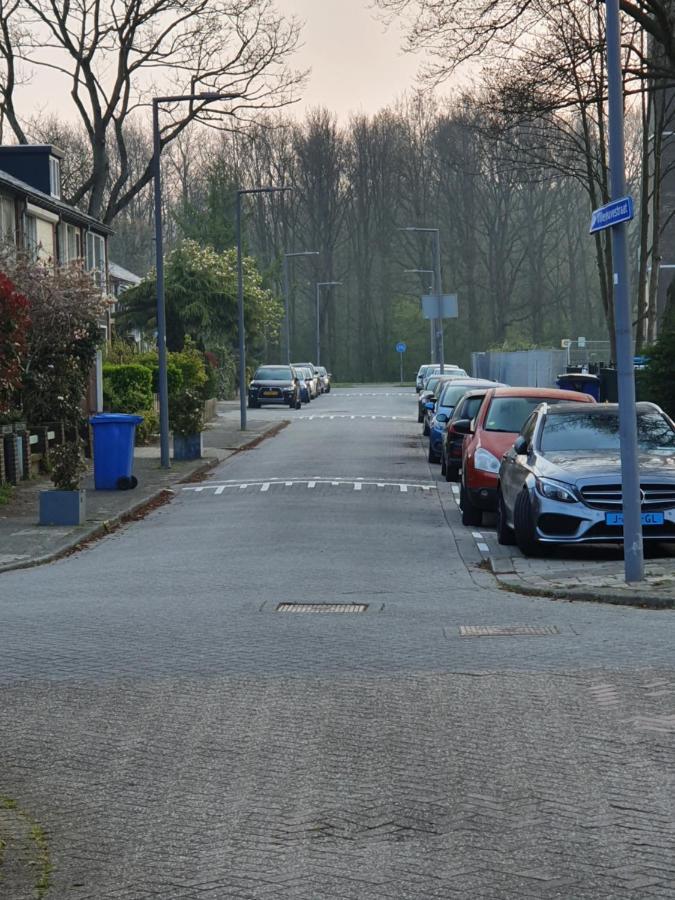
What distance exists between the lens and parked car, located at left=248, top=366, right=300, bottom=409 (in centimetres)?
6197

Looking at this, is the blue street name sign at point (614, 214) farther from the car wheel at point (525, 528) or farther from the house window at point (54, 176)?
the house window at point (54, 176)

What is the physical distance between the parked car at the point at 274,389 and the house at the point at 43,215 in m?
16.1

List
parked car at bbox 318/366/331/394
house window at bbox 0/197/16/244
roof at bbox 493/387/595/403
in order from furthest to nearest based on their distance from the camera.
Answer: parked car at bbox 318/366/331/394 → house window at bbox 0/197/16/244 → roof at bbox 493/387/595/403

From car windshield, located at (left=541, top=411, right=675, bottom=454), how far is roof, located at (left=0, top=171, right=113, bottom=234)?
67.2 feet

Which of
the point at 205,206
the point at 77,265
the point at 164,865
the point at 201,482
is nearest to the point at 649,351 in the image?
the point at 201,482

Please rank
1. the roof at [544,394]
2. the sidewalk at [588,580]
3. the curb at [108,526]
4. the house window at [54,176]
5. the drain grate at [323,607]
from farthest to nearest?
1. the house window at [54,176]
2. the roof at [544,394]
3. the curb at [108,526]
4. the sidewalk at [588,580]
5. the drain grate at [323,607]

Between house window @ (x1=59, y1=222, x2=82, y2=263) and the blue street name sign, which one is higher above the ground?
house window @ (x1=59, y1=222, x2=82, y2=263)

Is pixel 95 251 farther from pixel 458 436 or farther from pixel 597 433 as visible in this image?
pixel 597 433

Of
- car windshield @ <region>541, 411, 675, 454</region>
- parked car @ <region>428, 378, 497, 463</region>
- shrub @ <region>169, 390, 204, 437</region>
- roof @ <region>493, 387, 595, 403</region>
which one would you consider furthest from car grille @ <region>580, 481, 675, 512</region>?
shrub @ <region>169, 390, 204, 437</region>

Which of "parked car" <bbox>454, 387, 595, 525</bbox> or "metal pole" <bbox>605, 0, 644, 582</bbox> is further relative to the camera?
"parked car" <bbox>454, 387, 595, 525</bbox>

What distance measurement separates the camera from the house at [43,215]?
35062 mm

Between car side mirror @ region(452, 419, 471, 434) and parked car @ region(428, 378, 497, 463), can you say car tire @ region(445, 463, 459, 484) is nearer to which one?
parked car @ region(428, 378, 497, 463)

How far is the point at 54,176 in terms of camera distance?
141ft

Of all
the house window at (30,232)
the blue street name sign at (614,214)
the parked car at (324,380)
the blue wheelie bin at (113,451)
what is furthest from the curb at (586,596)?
the parked car at (324,380)
